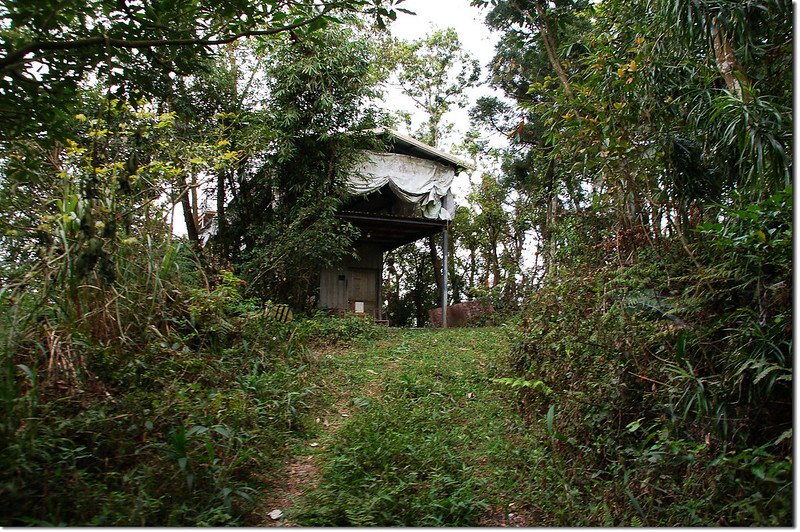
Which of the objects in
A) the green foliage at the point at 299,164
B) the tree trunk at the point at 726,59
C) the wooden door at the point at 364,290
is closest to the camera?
the tree trunk at the point at 726,59

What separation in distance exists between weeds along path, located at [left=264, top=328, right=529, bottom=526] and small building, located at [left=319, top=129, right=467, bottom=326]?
5924mm

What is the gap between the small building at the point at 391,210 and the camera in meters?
11.9

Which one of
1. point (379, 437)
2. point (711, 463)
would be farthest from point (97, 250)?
point (711, 463)

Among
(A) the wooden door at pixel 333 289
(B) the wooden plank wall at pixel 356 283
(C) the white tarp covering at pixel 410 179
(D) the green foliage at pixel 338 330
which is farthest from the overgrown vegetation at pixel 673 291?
(B) the wooden plank wall at pixel 356 283

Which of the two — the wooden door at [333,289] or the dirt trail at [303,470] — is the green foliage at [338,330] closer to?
the dirt trail at [303,470]

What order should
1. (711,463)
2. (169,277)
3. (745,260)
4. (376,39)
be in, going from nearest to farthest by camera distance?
(711,463)
(745,260)
(169,277)
(376,39)

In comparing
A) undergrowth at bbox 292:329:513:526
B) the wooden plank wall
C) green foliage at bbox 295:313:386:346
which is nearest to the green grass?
undergrowth at bbox 292:329:513:526

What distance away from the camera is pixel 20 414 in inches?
115

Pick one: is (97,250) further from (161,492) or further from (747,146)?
(747,146)

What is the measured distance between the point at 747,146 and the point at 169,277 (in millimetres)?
5162

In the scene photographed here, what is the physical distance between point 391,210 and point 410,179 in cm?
180

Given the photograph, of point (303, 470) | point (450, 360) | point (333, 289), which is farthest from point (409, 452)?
point (333, 289)

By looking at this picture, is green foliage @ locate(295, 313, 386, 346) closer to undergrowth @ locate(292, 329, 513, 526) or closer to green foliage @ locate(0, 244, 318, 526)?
undergrowth @ locate(292, 329, 513, 526)

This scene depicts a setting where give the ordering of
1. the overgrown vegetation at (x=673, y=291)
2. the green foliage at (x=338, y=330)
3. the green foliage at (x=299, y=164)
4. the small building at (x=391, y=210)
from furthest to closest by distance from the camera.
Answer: the small building at (x=391, y=210) < the green foliage at (x=299, y=164) < the green foliage at (x=338, y=330) < the overgrown vegetation at (x=673, y=291)
